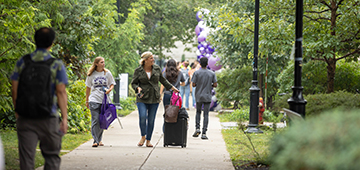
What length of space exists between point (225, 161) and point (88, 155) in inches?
90.9

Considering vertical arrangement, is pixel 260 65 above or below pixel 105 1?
below

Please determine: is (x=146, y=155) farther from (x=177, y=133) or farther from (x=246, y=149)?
(x=246, y=149)

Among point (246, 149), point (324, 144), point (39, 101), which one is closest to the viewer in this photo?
point (324, 144)

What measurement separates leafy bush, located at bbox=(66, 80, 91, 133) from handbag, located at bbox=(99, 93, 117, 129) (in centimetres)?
223

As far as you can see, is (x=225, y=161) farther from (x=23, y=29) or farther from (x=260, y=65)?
(x=260, y=65)

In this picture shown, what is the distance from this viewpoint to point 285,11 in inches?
482

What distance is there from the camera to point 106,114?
31.6 feet

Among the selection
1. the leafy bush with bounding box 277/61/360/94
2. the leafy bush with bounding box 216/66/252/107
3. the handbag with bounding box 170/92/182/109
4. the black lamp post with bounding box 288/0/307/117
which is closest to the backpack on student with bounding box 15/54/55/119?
the black lamp post with bounding box 288/0/307/117

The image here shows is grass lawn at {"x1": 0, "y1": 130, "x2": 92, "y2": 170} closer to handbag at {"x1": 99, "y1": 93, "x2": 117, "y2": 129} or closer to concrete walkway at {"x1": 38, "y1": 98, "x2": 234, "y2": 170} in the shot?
concrete walkway at {"x1": 38, "y1": 98, "x2": 234, "y2": 170}

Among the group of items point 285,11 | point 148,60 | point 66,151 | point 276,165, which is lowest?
point 66,151

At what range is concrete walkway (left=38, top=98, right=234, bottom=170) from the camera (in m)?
7.46

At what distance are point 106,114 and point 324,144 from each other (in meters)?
6.77

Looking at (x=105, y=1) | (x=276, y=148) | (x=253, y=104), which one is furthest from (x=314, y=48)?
(x=105, y=1)

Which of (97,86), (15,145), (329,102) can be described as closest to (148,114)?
(97,86)
